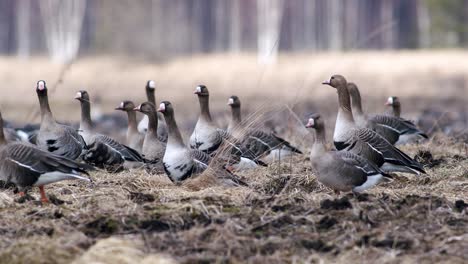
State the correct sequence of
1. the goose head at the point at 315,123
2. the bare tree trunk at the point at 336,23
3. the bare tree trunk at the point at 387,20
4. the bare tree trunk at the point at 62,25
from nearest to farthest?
the goose head at the point at 315,123 → the bare tree trunk at the point at 62,25 → the bare tree trunk at the point at 336,23 → the bare tree trunk at the point at 387,20

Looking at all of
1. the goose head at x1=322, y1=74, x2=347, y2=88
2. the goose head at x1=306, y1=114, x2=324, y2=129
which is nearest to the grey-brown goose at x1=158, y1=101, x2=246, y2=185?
the goose head at x1=306, y1=114, x2=324, y2=129

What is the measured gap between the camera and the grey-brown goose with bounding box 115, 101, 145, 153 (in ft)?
45.3

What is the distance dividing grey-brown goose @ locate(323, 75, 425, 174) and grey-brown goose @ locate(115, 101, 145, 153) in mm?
3447

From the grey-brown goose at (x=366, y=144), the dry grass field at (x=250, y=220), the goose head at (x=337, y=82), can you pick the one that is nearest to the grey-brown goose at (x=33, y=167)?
the dry grass field at (x=250, y=220)

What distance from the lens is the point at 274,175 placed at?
10.2 metres

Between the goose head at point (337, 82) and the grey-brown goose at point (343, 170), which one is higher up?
the goose head at point (337, 82)

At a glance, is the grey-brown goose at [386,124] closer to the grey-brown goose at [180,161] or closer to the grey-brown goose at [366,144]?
the grey-brown goose at [366,144]

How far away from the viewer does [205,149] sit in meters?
12.7

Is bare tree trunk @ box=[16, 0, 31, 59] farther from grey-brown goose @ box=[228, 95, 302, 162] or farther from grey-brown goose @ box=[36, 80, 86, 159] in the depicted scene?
grey-brown goose @ box=[228, 95, 302, 162]

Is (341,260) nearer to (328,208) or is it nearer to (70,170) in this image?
(328,208)

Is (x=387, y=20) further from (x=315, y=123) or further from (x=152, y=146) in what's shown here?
(x=315, y=123)

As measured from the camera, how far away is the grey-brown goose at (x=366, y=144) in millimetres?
10398

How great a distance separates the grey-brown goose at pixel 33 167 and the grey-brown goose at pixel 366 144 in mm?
3513

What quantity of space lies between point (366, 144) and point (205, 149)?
9.08 ft
